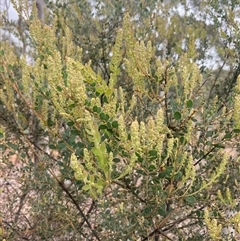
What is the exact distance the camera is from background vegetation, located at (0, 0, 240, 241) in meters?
1.32

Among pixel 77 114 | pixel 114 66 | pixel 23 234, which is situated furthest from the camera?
pixel 23 234

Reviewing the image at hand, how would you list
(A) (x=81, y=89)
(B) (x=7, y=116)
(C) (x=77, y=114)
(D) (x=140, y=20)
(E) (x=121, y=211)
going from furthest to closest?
(D) (x=140, y=20)
(B) (x=7, y=116)
(E) (x=121, y=211)
(C) (x=77, y=114)
(A) (x=81, y=89)

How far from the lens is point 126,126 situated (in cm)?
182

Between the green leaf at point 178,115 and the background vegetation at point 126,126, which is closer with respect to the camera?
the background vegetation at point 126,126

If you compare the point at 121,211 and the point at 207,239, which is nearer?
the point at 121,211

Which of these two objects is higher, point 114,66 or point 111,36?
point 111,36

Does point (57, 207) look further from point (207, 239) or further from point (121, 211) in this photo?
point (207, 239)

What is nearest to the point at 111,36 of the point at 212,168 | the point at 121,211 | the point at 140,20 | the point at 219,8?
the point at 140,20

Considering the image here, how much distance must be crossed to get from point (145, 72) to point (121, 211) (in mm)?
653

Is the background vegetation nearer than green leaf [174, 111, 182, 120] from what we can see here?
Yes

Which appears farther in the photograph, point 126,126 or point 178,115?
point 126,126

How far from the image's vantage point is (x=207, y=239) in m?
2.08

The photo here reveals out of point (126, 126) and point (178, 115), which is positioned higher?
point (126, 126)

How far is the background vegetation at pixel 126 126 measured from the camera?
132 cm
